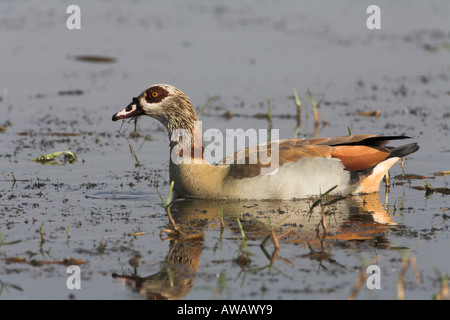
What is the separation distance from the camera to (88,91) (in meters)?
15.1

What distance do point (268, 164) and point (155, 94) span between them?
1.68 m

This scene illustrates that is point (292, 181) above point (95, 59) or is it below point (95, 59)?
below

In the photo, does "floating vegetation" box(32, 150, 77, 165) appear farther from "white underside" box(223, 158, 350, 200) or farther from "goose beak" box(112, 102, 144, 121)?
"white underside" box(223, 158, 350, 200)

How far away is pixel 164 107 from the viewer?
970cm

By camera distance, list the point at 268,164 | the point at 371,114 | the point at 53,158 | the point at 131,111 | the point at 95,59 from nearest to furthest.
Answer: the point at 268,164, the point at 131,111, the point at 53,158, the point at 371,114, the point at 95,59

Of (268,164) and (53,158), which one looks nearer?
(268,164)

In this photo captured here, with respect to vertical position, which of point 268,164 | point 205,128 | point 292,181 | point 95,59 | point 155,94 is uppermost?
point 95,59

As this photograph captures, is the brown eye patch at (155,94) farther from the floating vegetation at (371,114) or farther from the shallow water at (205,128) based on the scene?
the floating vegetation at (371,114)

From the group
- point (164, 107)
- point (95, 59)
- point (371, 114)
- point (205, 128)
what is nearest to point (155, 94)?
point (164, 107)

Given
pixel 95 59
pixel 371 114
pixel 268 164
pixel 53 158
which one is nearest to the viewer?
pixel 268 164

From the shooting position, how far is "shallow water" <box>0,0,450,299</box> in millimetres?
6680

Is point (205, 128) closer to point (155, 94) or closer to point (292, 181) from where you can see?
point (155, 94)
